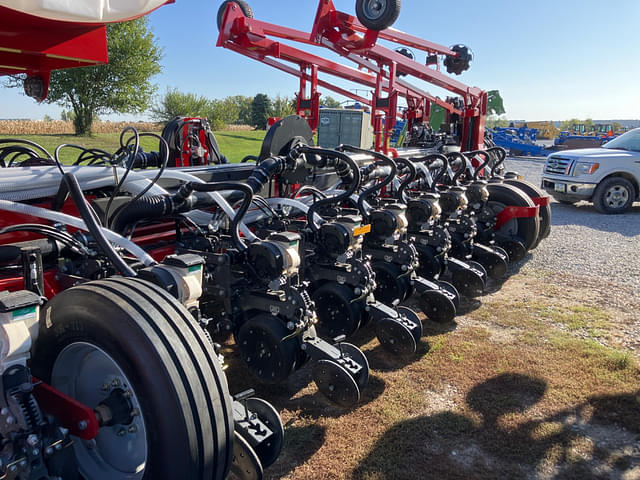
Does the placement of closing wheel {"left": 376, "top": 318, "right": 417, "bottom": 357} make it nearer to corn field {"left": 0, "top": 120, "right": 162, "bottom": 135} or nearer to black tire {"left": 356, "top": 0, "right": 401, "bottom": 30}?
black tire {"left": 356, "top": 0, "right": 401, "bottom": 30}

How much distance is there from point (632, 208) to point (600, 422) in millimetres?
10346

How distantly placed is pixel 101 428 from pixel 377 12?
6.30 meters

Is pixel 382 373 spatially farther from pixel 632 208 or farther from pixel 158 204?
pixel 632 208

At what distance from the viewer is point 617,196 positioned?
1073 centimetres

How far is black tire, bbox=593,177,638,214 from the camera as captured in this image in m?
10.7

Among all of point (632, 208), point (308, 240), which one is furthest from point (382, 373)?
point (632, 208)

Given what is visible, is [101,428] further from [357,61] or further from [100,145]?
[100,145]

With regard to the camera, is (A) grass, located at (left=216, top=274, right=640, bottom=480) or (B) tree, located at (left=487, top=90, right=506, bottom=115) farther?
(B) tree, located at (left=487, top=90, right=506, bottom=115)

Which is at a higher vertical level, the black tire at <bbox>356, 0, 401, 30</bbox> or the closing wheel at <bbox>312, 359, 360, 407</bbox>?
the black tire at <bbox>356, 0, 401, 30</bbox>

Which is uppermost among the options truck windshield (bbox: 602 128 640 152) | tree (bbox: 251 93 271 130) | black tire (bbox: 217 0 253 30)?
tree (bbox: 251 93 271 130)

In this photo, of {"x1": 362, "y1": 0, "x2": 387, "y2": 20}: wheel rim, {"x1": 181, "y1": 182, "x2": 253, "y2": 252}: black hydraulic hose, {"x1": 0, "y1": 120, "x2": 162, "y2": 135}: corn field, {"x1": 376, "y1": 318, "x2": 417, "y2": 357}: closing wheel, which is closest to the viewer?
{"x1": 181, "y1": 182, "x2": 253, "y2": 252}: black hydraulic hose

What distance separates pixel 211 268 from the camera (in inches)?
135

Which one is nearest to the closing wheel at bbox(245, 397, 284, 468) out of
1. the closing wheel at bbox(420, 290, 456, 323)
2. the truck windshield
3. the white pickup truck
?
the closing wheel at bbox(420, 290, 456, 323)

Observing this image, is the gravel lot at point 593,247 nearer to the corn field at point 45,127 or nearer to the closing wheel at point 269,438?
the closing wheel at point 269,438
